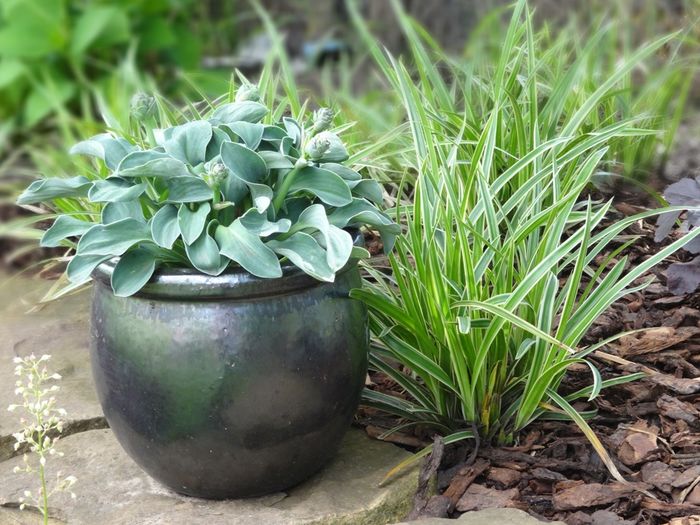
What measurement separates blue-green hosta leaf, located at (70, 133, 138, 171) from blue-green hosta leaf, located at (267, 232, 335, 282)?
376 mm

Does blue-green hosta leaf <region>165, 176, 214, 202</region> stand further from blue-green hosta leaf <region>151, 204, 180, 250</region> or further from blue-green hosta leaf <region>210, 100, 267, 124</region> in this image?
blue-green hosta leaf <region>210, 100, 267, 124</region>

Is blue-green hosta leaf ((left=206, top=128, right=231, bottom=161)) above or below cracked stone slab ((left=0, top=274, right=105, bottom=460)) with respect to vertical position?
above

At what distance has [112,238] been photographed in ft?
5.48

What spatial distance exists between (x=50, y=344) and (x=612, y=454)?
62.9 inches

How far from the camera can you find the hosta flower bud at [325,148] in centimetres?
166

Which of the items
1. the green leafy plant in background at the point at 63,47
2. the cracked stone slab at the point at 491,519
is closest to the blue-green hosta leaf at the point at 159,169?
the cracked stone slab at the point at 491,519

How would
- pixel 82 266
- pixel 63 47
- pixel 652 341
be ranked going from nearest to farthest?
pixel 82 266 < pixel 652 341 < pixel 63 47

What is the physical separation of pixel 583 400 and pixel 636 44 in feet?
13.7

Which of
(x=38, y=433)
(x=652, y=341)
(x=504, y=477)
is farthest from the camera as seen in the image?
(x=652, y=341)

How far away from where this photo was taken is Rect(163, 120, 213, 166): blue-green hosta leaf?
1.73 metres

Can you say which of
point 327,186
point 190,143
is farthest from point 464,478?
point 190,143

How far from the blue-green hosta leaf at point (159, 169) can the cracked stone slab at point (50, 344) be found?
83cm

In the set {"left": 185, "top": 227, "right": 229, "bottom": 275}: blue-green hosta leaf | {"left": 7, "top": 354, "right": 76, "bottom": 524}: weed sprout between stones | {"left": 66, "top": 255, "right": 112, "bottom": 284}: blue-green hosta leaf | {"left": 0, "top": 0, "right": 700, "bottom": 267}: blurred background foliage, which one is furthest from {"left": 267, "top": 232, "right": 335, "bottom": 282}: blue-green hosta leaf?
{"left": 0, "top": 0, "right": 700, "bottom": 267}: blurred background foliage

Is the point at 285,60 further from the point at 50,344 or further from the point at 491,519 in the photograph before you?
the point at 491,519
